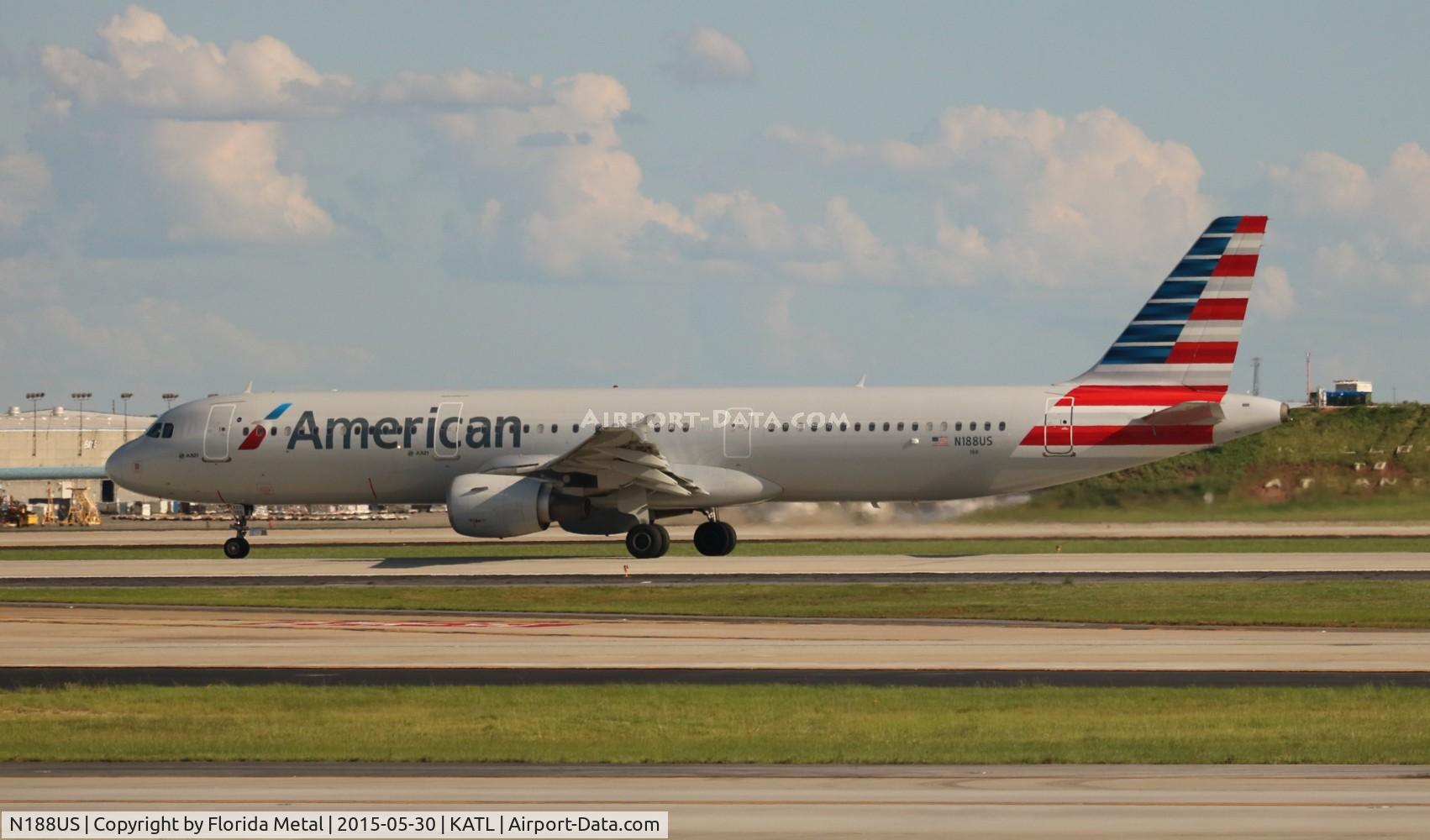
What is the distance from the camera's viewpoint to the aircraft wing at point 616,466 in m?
38.3

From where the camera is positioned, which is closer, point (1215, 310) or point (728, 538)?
point (1215, 310)

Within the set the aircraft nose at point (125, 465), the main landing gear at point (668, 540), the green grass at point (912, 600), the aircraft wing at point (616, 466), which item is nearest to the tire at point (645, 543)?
the main landing gear at point (668, 540)

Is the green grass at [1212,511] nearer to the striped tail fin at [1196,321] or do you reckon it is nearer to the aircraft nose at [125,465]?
the striped tail fin at [1196,321]

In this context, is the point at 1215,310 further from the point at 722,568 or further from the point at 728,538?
the point at 722,568

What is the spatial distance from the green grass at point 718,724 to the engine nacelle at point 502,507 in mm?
19422

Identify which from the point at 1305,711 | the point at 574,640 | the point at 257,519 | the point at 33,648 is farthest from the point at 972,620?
the point at 257,519

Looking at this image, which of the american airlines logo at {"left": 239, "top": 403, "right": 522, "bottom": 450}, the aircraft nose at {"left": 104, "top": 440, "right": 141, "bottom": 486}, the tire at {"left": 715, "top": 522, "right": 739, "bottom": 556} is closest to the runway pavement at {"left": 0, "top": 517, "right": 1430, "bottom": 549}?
the tire at {"left": 715, "top": 522, "right": 739, "bottom": 556}

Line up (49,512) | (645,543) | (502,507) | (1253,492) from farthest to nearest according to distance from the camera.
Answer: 1. (49,512)
2. (1253,492)
3. (645,543)
4. (502,507)

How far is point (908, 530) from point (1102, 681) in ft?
86.3

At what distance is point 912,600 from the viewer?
2947 centimetres

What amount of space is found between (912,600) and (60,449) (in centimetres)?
9781

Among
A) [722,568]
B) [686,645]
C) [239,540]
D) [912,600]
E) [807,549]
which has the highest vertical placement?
[239,540]

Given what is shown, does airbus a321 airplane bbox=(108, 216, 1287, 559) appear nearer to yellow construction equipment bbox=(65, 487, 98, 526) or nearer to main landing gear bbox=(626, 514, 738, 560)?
main landing gear bbox=(626, 514, 738, 560)
